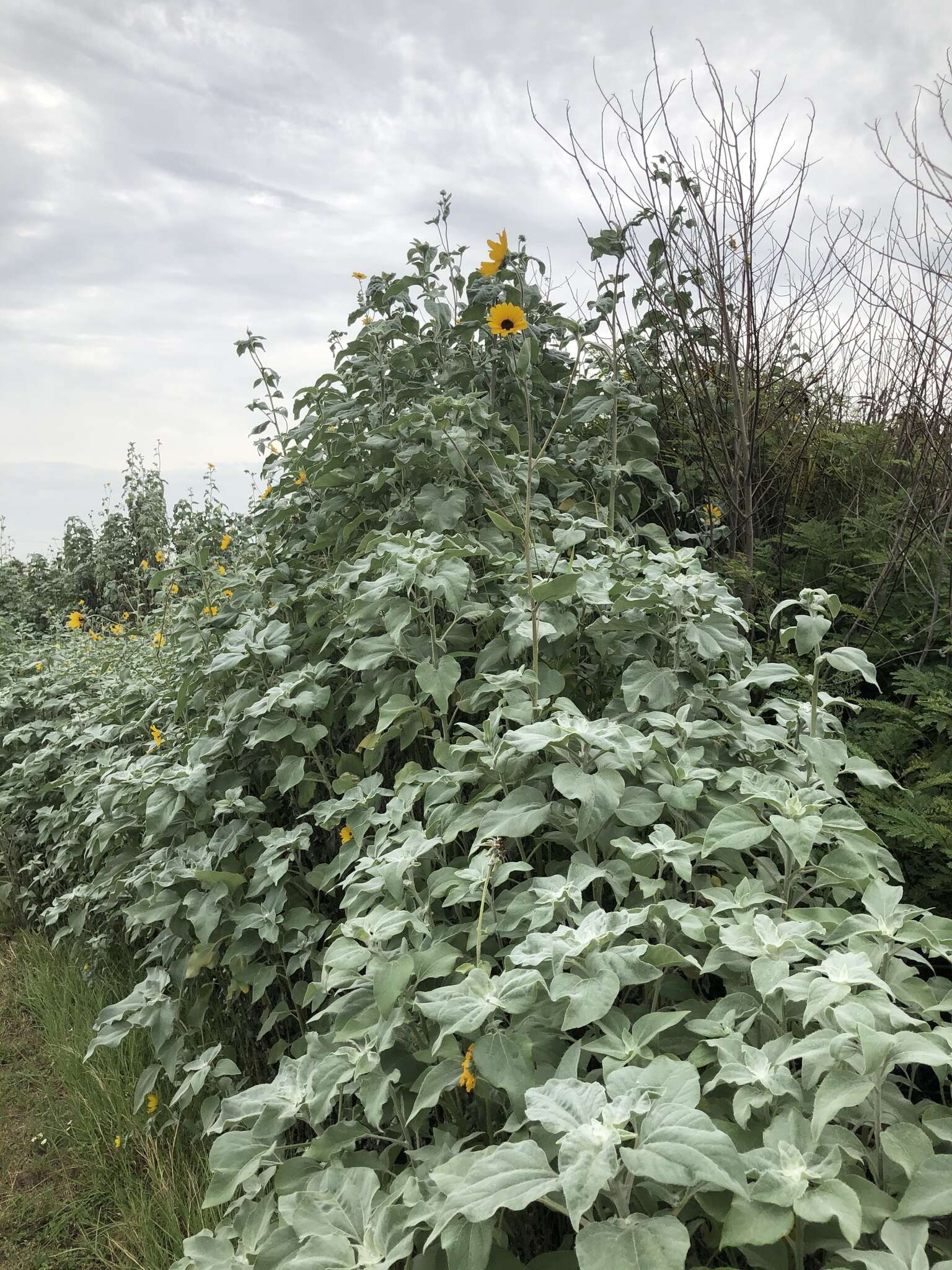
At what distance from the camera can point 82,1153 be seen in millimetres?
2635

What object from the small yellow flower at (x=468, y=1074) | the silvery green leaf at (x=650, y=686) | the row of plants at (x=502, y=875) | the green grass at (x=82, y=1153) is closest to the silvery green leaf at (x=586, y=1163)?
the row of plants at (x=502, y=875)

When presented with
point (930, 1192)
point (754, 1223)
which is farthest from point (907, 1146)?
point (754, 1223)

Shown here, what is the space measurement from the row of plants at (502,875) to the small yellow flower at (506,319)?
22 mm

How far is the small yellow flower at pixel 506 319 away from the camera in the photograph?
85.6 inches

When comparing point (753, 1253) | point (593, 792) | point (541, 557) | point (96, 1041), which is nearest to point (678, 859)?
point (593, 792)

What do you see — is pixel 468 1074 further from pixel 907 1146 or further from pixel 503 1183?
pixel 907 1146

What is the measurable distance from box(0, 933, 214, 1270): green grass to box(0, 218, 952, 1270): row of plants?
0.14 m

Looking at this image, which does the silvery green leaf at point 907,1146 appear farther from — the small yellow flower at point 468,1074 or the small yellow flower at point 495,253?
the small yellow flower at point 495,253

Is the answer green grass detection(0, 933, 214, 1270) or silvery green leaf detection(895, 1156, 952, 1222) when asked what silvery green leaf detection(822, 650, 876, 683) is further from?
green grass detection(0, 933, 214, 1270)

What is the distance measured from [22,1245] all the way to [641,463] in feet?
9.50

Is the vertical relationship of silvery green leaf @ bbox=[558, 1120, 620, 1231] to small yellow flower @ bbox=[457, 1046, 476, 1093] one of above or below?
above

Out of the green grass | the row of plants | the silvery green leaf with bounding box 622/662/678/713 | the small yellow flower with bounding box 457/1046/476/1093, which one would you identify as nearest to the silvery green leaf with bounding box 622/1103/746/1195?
the row of plants

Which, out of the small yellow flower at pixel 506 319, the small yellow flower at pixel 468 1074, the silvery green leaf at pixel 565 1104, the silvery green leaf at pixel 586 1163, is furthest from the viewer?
the small yellow flower at pixel 506 319

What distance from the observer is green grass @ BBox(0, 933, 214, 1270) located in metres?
2.23
